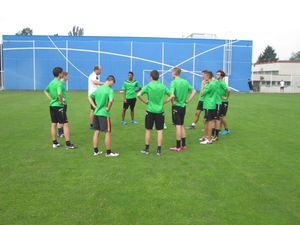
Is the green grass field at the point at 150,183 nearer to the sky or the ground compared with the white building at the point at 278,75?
nearer to the ground

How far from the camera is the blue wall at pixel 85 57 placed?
37.3 m

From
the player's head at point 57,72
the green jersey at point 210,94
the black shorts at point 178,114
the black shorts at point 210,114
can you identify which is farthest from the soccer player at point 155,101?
the player's head at point 57,72

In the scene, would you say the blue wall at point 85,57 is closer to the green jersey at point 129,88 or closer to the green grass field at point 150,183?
the green jersey at point 129,88

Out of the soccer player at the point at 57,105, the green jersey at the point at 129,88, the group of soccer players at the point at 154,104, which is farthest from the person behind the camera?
the green jersey at the point at 129,88

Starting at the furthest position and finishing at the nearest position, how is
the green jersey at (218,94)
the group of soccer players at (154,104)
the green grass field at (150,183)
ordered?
the green jersey at (218,94), the group of soccer players at (154,104), the green grass field at (150,183)

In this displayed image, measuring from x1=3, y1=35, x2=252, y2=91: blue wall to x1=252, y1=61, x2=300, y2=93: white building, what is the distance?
58.4 feet

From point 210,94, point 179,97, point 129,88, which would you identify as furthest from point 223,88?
point 129,88

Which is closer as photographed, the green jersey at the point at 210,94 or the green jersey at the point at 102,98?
the green jersey at the point at 102,98

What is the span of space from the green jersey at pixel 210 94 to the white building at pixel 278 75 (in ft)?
142

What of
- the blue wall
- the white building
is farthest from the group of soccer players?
the white building

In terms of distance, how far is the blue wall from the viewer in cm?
3728

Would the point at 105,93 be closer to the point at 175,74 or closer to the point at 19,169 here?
the point at 175,74

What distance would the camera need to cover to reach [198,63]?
38.4 m

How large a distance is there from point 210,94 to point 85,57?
2971 centimetres
